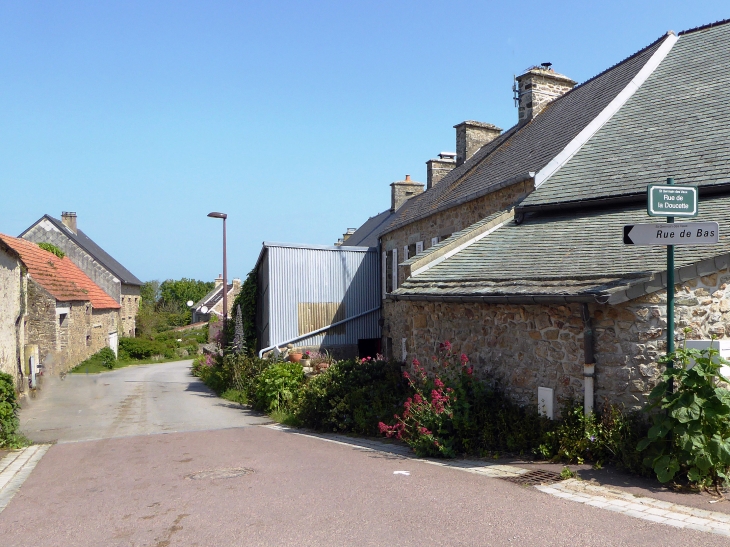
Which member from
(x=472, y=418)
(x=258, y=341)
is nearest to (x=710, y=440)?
(x=472, y=418)

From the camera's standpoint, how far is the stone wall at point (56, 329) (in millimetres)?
24344

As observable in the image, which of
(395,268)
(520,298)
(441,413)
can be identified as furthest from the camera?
(395,268)

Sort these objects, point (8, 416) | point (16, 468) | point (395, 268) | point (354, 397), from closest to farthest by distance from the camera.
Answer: point (16, 468), point (8, 416), point (354, 397), point (395, 268)

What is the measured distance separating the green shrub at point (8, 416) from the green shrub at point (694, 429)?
10029mm

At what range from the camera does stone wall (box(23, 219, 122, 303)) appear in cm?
3738

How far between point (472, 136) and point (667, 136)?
1112 cm

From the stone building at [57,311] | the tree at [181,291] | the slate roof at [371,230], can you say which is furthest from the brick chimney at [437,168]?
the tree at [181,291]

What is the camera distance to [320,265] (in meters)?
19.9

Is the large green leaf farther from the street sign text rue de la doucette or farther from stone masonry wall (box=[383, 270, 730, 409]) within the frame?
the street sign text rue de la doucette

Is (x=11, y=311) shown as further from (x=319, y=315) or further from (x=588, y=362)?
(x=588, y=362)

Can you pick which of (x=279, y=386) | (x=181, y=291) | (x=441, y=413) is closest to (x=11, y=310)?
(x=279, y=386)

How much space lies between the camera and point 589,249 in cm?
866

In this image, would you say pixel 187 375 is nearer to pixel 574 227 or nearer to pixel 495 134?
pixel 495 134

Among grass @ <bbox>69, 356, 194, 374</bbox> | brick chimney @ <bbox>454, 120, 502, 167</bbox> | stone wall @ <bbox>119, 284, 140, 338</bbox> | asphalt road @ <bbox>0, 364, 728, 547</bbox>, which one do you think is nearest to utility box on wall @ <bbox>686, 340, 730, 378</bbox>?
asphalt road @ <bbox>0, 364, 728, 547</bbox>
